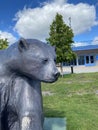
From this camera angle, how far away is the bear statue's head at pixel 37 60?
2391 mm

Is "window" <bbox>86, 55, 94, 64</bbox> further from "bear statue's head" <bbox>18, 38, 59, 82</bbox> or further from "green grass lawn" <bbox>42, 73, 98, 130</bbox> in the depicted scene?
"bear statue's head" <bbox>18, 38, 59, 82</bbox>

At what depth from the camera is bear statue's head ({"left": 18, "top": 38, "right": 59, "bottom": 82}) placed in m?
2.39

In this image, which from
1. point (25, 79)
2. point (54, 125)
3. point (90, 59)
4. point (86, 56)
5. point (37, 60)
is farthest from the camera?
point (86, 56)

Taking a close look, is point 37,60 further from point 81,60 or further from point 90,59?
point 81,60

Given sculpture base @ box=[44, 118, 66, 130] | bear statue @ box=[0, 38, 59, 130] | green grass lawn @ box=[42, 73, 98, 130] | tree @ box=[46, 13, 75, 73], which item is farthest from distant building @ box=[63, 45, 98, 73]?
bear statue @ box=[0, 38, 59, 130]

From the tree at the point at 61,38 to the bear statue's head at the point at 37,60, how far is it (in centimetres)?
1897

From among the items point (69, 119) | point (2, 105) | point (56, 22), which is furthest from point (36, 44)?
point (56, 22)

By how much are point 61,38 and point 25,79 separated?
19.6 m

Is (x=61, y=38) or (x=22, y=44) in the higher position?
(x=61, y=38)

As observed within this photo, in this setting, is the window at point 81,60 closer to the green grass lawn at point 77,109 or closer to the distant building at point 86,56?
the distant building at point 86,56

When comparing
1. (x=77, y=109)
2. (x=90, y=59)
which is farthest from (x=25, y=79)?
(x=90, y=59)

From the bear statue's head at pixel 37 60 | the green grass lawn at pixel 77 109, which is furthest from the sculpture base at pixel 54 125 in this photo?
the bear statue's head at pixel 37 60

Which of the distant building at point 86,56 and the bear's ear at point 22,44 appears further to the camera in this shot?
the distant building at point 86,56

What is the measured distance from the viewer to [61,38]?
22.1 m
